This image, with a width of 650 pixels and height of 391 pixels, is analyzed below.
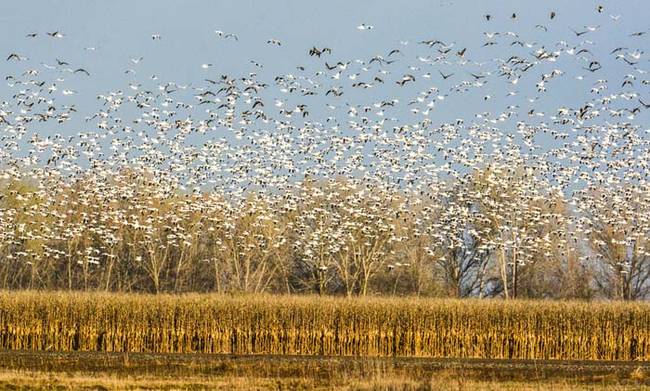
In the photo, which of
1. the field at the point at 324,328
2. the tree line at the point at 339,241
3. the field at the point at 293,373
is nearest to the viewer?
the field at the point at 293,373

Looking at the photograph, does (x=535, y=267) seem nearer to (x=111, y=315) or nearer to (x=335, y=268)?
Answer: (x=335, y=268)

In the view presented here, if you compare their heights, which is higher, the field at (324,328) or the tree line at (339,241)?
the tree line at (339,241)

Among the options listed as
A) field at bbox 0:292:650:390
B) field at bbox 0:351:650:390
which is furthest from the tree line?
field at bbox 0:351:650:390

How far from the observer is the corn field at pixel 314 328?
39.2 m

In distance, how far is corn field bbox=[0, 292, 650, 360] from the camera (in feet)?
128

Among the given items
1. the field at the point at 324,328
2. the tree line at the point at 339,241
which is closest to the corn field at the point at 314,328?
the field at the point at 324,328

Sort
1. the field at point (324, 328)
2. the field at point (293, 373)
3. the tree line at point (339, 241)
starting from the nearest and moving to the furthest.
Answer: the field at point (293, 373) → the field at point (324, 328) → the tree line at point (339, 241)

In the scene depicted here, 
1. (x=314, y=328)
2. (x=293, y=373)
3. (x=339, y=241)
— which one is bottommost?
(x=293, y=373)

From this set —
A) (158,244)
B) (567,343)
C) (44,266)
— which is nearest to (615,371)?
(567,343)

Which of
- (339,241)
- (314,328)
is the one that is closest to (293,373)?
(314,328)

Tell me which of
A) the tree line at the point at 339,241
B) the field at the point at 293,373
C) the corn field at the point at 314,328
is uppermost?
the tree line at the point at 339,241

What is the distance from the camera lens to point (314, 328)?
39594 millimetres

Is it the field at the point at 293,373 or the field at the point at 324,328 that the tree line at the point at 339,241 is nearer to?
the field at the point at 324,328

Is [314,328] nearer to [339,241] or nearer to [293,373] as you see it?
[293,373]
